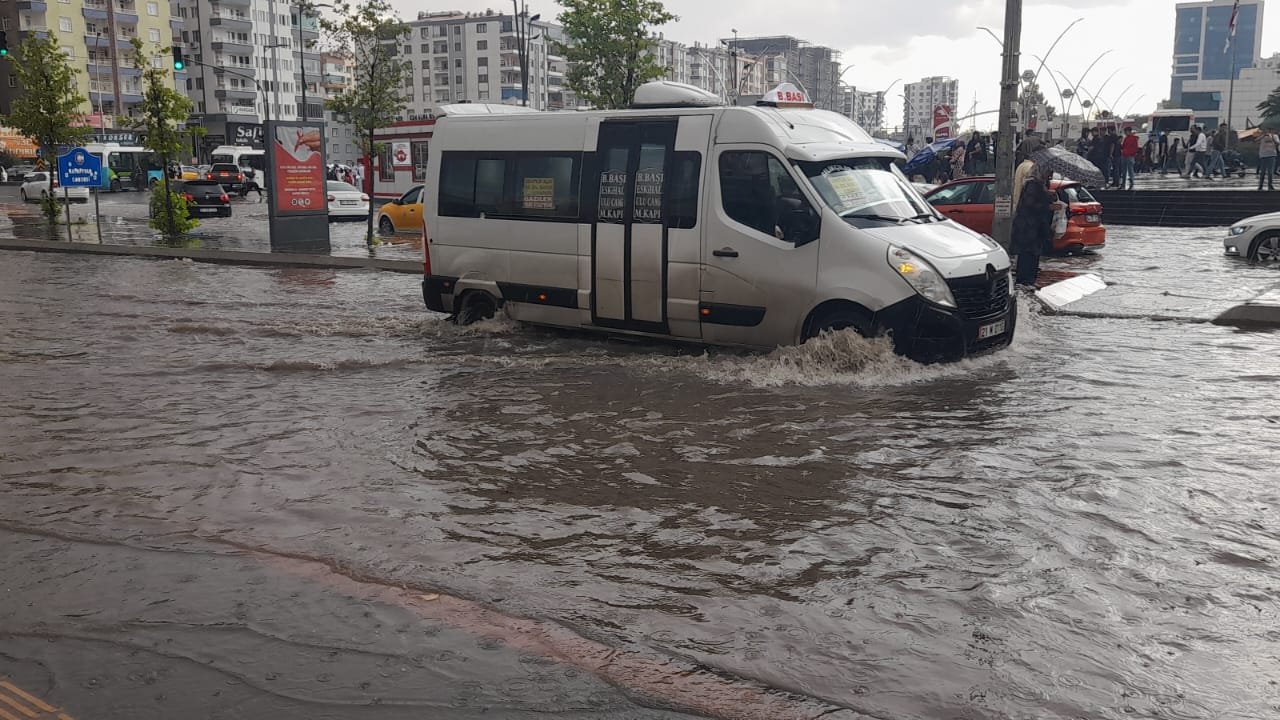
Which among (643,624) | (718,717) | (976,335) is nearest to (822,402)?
(976,335)

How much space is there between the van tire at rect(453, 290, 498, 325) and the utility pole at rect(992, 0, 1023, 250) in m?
8.30

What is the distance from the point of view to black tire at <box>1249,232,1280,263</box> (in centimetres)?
1970

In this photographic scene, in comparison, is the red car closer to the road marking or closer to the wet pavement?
the wet pavement

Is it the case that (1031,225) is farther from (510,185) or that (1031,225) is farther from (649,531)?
(649,531)

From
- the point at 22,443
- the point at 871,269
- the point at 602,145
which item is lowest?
the point at 22,443

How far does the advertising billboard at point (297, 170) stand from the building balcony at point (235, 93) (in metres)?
93.2

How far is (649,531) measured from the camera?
6.04 metres

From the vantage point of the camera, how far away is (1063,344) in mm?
11859

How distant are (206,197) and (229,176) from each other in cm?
1806

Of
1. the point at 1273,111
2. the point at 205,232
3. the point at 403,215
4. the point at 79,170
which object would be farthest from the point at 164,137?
the point at 1273,111

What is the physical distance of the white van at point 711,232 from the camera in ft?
31.8

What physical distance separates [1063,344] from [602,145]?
5.21 m

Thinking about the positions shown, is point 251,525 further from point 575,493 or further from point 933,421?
point 933,421

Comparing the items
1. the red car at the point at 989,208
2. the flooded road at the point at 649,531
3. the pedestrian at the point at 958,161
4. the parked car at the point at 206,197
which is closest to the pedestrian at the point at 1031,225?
the red car at the point at 989,208
